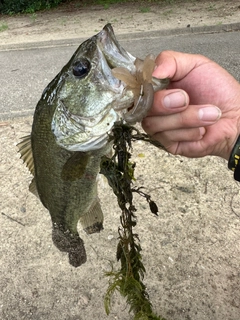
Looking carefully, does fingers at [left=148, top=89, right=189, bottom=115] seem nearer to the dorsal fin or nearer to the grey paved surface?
the dorsal fin

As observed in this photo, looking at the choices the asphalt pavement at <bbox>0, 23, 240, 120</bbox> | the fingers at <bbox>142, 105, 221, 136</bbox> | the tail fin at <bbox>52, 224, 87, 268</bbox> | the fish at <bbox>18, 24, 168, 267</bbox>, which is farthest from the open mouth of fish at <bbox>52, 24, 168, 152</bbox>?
the asphalt pavement at <bbox>0, 23, 240, 120</bbox>

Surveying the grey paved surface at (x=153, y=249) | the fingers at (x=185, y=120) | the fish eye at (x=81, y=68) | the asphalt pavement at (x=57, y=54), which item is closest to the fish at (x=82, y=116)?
the fish eye at (x=81, y=68)

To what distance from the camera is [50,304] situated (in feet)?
8.43

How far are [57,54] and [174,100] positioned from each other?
247 inches

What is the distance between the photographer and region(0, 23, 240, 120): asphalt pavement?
554 centimetres

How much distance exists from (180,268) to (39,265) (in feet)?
3.45

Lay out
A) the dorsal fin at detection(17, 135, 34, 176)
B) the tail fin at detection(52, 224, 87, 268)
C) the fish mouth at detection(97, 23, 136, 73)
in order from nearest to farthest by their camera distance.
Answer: the fish mouth at detection(97, 23, 136, 73) < the dorsal fin at detection(17, 135, 34, 176) < the tail fin at detection(52, 224, 87, 268)

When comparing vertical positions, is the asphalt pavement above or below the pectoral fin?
below

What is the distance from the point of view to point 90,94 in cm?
155

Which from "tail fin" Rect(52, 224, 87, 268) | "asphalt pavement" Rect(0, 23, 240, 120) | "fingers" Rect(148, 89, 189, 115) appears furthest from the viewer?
"asphalt pavement" Rect(0, 23, 240, 120)

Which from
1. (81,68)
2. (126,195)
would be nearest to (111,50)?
(81,68)

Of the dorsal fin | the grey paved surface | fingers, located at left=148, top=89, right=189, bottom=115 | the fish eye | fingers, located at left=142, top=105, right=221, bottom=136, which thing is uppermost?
the fish eye

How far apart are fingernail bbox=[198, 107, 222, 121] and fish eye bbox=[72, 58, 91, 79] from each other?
1.73ft

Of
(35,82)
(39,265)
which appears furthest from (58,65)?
(39,265)
